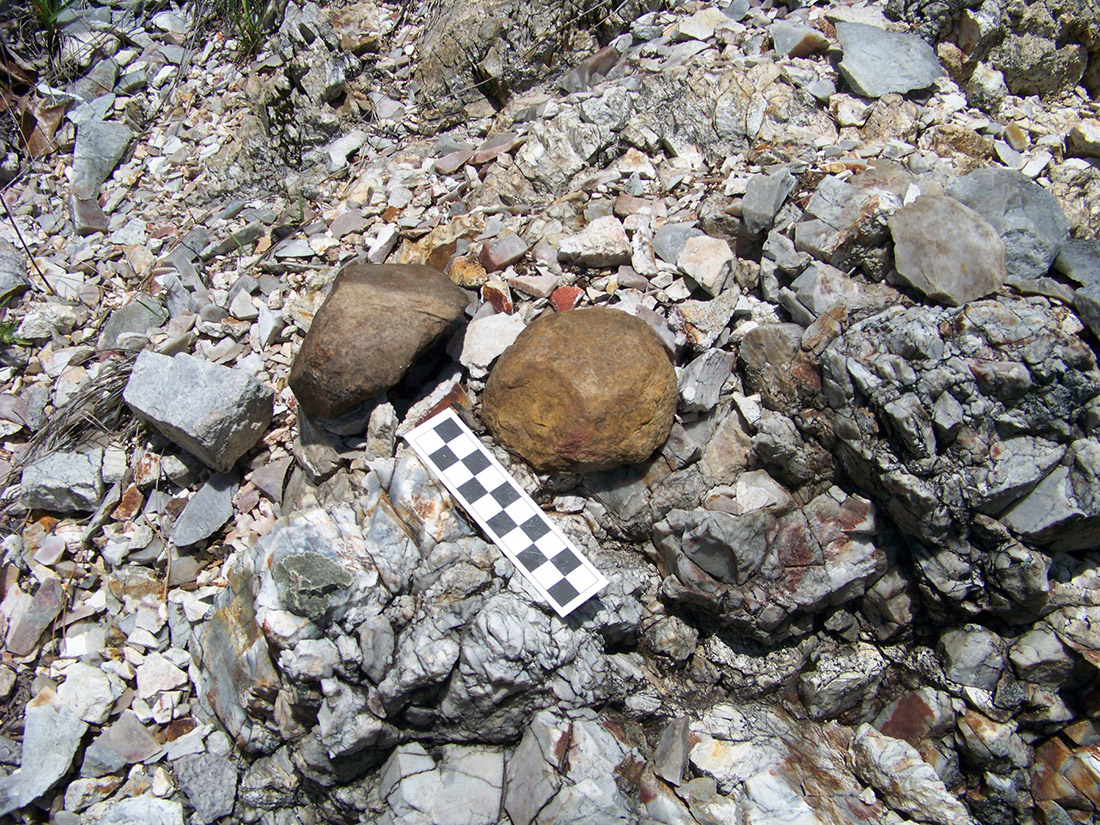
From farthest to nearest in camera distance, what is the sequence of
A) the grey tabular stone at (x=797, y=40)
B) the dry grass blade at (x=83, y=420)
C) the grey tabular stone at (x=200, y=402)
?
the grey tabular stone at (x=797, y=40), the dry grass blade at (x=83, y=420), the grey tabular stone at (x=200, y=402)

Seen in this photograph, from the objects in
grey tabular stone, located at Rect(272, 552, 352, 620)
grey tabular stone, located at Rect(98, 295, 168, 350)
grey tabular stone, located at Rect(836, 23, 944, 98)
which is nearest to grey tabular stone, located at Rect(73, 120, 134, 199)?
grey tabular stone, located at Rect(98, 295, 168, 350)

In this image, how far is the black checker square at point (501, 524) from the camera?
2771 millimetres

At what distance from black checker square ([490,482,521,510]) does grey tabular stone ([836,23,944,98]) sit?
9.54 feet

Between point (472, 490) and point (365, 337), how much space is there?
2.42 feet

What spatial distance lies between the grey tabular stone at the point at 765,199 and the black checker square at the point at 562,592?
1835 millimetres

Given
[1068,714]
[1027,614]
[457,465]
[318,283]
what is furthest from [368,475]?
[1068,714]

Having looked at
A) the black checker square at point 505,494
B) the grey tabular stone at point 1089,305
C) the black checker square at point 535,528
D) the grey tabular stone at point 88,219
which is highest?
the grey tabular stone at point 1089,305

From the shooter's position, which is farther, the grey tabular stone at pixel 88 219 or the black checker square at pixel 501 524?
the grey tabular stone at pixel 88 219

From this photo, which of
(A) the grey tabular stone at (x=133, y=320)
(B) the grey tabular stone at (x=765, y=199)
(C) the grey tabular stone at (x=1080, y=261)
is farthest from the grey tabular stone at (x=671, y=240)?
(A) the grey tabular stone at (x=133, y=320)

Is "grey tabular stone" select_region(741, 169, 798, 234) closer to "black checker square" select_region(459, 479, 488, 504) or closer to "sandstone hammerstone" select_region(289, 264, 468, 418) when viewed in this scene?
"sandstone hammerstone" select_region(289, 264, 468, 418)

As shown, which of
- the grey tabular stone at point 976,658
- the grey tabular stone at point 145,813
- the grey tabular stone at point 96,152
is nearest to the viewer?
the grey tabular stone at point 145,813

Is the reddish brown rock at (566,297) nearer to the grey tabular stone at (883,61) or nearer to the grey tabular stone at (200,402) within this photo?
the grey tabular stone at (200,402)

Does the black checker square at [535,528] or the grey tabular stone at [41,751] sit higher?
the black checker square at [535,528]

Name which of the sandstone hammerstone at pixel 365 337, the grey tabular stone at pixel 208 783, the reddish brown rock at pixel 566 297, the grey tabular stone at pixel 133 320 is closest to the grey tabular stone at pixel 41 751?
the grey tabular stone at pixel 208 783
